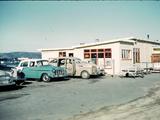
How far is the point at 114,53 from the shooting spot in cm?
2619

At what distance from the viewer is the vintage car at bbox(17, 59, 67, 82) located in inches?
805

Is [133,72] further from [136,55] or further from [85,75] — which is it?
[136,55]

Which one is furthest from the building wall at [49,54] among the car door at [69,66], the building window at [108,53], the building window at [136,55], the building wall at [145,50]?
the building wall at [145,50]

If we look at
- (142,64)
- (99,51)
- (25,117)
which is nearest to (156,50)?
(142,64)

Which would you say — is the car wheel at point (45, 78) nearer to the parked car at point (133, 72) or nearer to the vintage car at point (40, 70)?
the vintage car at point (40, 70)

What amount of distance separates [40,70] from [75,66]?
3830 millimetres

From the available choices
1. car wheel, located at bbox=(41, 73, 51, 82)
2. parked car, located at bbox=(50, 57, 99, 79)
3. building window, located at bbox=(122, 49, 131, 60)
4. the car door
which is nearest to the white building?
building window, located at bbox=(122, 49, 131, 60)

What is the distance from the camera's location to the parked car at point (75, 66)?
2312 cm

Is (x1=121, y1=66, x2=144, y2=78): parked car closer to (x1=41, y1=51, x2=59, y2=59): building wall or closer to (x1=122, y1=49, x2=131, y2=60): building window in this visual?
(x1=122, y1=49, x2=131, y2=60): building window

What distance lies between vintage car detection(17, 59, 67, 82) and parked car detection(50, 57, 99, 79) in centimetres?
193

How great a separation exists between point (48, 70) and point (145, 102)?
10668mm

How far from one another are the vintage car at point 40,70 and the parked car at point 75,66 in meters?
1.93

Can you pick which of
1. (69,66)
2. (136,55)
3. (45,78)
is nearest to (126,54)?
(136,55)

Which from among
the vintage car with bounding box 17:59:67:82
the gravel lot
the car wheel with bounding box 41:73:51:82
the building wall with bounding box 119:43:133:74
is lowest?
the gravel lot
